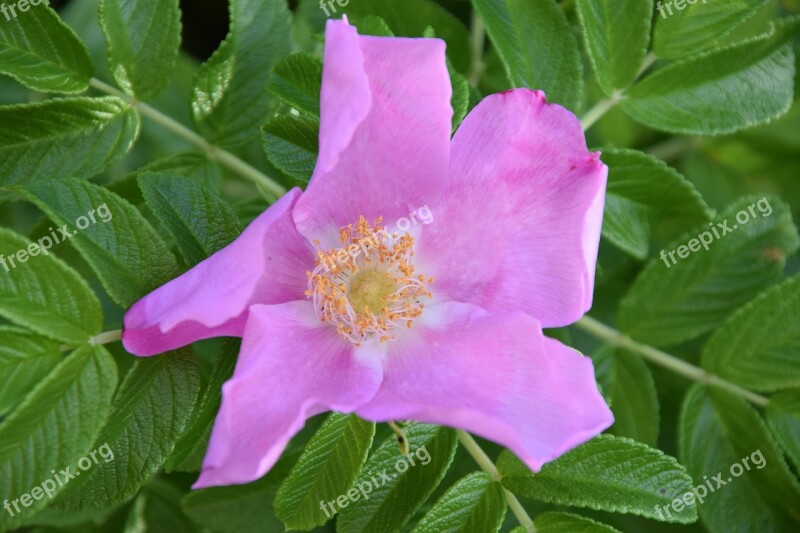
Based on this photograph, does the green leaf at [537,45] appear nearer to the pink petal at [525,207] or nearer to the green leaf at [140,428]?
the pink petal at [525,207]

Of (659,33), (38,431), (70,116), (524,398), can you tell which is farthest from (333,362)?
(659,33)

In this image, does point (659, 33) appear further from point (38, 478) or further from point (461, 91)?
point (38, 478)

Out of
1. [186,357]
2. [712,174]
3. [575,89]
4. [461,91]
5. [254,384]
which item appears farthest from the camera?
[712,174]

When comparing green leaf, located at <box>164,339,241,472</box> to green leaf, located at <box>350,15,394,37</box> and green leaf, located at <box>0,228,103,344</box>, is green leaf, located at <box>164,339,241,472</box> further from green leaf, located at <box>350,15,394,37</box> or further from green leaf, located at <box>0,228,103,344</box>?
green leaf, located at <box>350,15,394,37</box>

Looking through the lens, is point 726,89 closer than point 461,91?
No

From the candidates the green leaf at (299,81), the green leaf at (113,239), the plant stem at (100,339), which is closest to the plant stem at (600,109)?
the green leaf at (299,81)

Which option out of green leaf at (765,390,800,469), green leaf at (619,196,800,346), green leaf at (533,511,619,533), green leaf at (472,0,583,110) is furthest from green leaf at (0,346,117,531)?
green leaf at (765,390,800,469)

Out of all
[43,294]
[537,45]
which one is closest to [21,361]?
[43,294]
